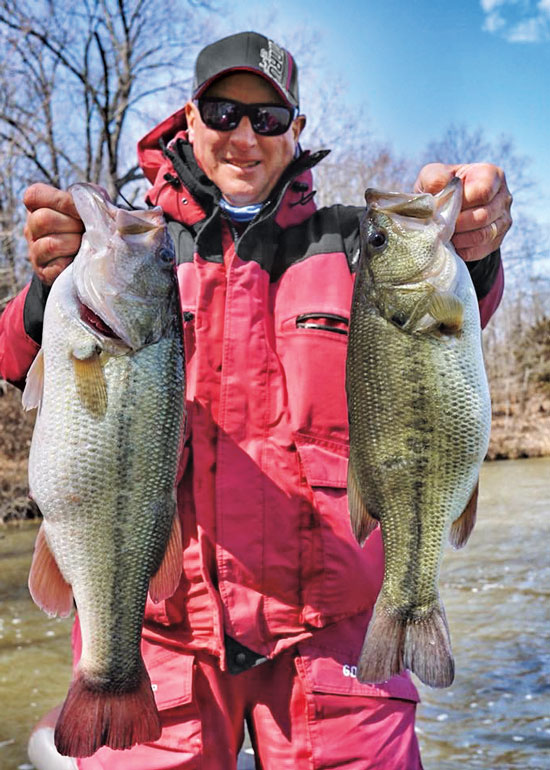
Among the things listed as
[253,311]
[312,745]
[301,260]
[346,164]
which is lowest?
[312,745]

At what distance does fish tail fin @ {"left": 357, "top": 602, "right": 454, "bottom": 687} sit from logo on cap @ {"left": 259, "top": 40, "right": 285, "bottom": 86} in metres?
2.08

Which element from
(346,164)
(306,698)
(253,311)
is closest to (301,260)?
(253,311)

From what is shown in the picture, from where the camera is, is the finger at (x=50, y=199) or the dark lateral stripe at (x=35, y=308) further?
the dark lateral stripe at (x=35, y=308)

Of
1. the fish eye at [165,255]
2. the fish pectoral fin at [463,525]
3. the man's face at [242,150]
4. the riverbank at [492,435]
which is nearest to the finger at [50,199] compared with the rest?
the fish eye at [165,255]

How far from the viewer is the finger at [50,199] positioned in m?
2.35

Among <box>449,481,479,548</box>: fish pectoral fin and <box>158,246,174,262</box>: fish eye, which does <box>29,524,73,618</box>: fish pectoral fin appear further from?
<box>449,481,479,548</box>: fish pectoral fin

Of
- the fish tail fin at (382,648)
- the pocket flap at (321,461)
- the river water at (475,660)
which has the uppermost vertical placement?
the pocket flap at (321,461)

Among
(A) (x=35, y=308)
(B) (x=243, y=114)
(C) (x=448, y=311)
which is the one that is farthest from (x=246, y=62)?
(C) (x=448, y=311)

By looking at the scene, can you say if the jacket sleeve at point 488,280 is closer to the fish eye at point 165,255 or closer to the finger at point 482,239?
the finger at point 482,239

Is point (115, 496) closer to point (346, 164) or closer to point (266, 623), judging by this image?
point (266, 623)

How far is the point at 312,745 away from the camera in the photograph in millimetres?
2674

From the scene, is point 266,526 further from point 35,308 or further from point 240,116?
point 240,116

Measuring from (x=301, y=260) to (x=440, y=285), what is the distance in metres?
0.76

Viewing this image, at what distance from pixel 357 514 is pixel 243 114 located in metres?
1.67
